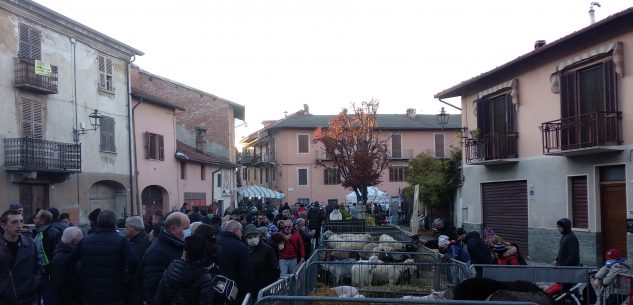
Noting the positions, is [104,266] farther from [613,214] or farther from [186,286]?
[613,214]

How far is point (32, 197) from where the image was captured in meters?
20.2

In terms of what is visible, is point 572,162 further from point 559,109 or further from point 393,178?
point 393,178

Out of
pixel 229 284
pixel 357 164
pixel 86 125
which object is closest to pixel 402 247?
pixel 229 284

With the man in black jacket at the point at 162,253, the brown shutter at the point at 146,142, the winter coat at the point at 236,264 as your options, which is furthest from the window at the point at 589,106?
the brown shutter at the point at 146,142

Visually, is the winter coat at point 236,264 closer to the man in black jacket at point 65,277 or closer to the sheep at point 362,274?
the man in black jacket at point 65,277

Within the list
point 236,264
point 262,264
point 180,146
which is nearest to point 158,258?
point 236,264

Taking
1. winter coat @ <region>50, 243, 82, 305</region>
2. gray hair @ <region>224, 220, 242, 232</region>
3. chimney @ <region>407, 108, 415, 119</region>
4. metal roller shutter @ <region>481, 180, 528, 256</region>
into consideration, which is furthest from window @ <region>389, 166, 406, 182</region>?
winter coat @ <region>50, 243, 82, 305</region>

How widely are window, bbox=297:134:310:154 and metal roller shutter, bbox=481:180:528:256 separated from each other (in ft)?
116

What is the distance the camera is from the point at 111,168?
25.3 m

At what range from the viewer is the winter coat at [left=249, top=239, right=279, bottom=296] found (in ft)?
27.1

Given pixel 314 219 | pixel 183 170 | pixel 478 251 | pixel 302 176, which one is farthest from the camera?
pixel 302 176

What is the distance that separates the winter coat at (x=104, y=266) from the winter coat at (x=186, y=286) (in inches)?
60.3

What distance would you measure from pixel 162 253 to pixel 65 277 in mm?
1569

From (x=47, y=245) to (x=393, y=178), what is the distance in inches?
1981
